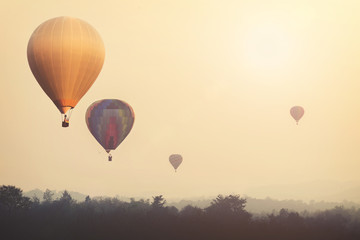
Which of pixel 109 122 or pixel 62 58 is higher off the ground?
pixel 62 58

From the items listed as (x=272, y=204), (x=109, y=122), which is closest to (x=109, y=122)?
(x=109, y=122)

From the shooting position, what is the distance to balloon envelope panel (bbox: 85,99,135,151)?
64812mm

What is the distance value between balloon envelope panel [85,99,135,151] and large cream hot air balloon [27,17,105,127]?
13079mm

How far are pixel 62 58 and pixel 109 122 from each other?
48.5ft

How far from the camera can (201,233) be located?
7775 centimetres

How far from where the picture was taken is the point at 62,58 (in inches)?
2019

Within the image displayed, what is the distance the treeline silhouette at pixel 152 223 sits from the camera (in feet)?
258

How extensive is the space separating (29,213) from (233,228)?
94.0 feet

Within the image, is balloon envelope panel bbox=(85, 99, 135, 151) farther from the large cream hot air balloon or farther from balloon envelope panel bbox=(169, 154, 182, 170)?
balloon envelope panel bbox=(169, 154, 182, 170)

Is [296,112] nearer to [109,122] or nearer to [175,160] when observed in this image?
[175,160]

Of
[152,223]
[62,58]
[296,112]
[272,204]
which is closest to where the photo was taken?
[62,58]

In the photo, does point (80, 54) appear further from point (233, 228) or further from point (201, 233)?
point (233, 228)

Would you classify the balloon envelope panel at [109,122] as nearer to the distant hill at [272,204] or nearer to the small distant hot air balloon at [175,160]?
the small distant hot air balloon at [175,160]

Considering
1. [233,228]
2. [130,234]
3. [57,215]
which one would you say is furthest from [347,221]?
[57,215]
